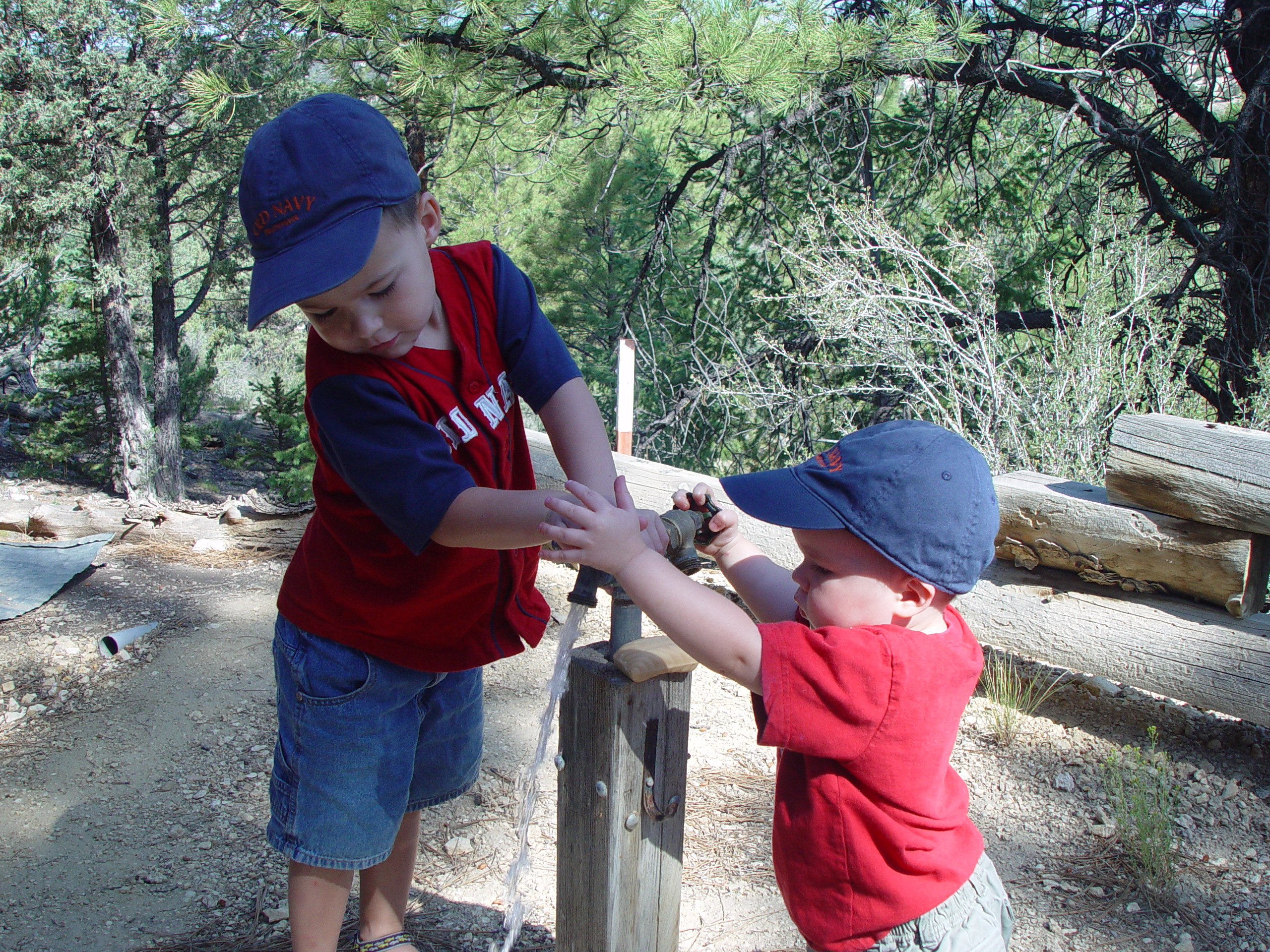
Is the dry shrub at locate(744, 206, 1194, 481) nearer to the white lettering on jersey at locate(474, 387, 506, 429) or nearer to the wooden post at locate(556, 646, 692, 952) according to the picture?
the wooden post at locate(556, 646, 692, 952)

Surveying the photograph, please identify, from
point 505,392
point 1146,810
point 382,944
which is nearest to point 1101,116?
point 1146,810

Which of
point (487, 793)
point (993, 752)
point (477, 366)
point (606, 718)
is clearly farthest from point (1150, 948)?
point (477, 366)

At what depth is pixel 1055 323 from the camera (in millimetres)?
4250

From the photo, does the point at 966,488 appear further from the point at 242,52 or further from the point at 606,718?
the point at 242,52

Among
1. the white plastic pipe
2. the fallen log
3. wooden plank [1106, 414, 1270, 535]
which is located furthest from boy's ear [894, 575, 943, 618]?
the fallen log

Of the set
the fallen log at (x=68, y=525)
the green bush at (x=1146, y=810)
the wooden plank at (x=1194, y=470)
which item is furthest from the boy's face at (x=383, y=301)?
the fallen log at (x=68, y=525)

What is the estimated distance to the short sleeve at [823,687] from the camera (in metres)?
1.13

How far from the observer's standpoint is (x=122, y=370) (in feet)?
26.8

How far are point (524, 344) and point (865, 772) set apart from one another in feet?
2.83

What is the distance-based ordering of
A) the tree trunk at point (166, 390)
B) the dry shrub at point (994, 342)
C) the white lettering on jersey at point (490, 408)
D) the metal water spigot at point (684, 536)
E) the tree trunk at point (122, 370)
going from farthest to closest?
the tree trunk at point (166, 390), the tree trunk at point (122, 370), the dry shrub at point (994, 342), the white lettering on jersey at point (490, 408), the metal water spigot at point (684, 536)

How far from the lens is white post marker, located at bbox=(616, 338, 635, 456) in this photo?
459 cm

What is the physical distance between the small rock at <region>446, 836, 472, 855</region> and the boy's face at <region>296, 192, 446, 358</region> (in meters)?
1.55

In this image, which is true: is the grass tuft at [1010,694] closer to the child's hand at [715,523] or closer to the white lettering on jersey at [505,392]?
the child's hand at [715,523]

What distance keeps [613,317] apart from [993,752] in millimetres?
5660
